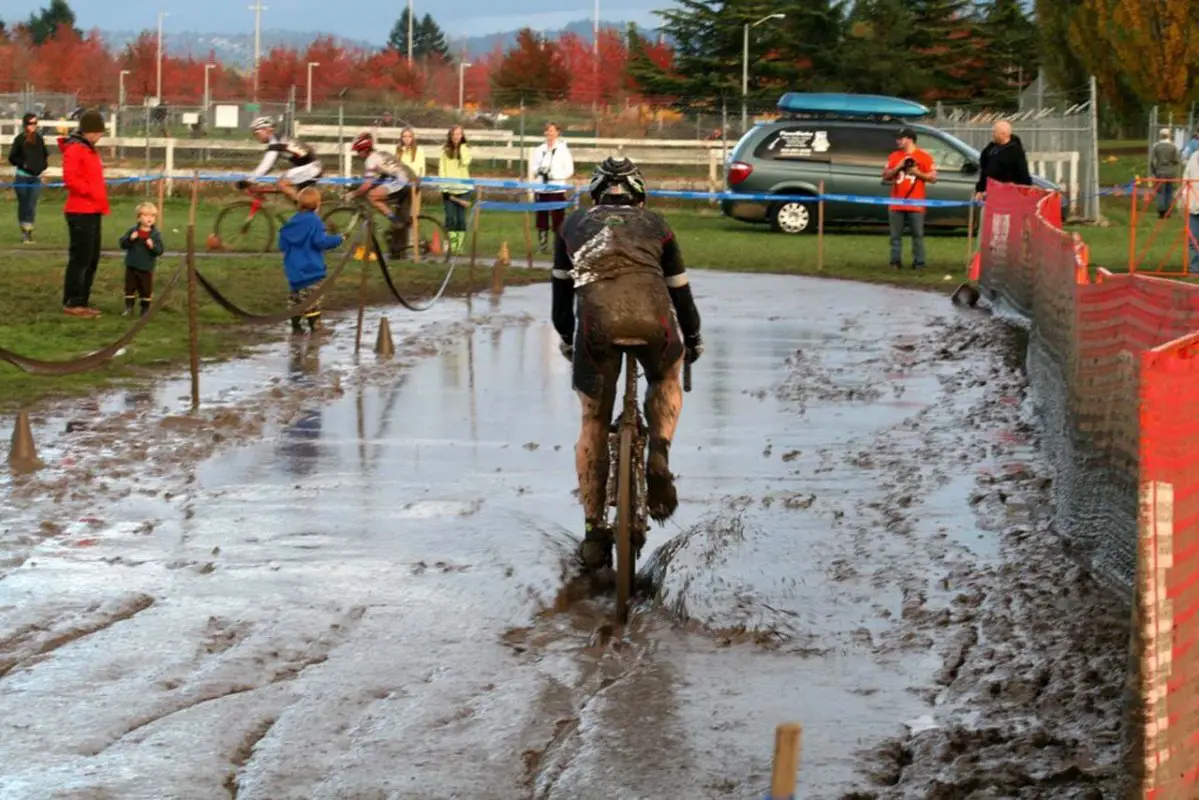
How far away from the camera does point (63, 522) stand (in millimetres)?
8914

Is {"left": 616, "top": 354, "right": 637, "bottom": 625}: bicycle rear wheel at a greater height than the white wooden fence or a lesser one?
lesser

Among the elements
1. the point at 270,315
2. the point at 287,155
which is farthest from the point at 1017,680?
the point at 287,155

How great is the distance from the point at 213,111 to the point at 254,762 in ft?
148

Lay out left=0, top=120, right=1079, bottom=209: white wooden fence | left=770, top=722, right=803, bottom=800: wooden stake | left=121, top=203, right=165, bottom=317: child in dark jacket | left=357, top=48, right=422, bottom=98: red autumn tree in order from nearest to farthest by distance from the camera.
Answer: left=770, top=722, right=803, bottom=800: wooden stake
left=121, top=203, right=165, bottom=317: child in dark jacket
left=0, top=120, right=1079, bottom=209: white wooden fence
left=357, top=48, right=422, bottom=98: red autumn tree

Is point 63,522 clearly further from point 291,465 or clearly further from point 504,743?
point 504,743

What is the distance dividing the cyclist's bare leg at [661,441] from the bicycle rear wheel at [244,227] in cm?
1786

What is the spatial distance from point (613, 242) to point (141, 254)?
1036 cm

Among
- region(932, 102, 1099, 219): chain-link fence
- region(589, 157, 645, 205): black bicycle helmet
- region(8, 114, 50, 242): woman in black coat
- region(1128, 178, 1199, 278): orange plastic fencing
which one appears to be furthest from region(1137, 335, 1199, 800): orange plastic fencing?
region(932, 102, 1099, 219): chain-link fence

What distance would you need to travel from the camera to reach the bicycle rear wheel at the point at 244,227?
25609 millimetres

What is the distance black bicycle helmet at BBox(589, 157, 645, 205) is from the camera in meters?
7.85

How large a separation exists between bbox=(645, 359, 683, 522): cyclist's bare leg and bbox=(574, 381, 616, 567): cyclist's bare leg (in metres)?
0.18

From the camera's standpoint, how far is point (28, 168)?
1110 inches

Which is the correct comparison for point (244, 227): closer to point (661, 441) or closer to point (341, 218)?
point (341, 218)

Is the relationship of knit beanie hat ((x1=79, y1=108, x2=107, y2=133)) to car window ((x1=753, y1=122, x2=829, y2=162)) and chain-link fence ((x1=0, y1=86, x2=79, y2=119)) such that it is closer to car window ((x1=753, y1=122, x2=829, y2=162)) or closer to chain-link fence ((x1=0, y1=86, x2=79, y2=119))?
car window ((x1=753, y1=122, x2=829, y2=162))
